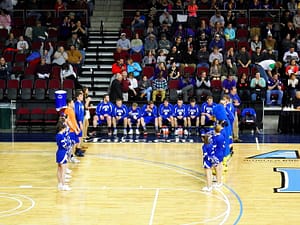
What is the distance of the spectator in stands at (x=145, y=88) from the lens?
2502 centimetres

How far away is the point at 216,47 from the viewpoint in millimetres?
26266

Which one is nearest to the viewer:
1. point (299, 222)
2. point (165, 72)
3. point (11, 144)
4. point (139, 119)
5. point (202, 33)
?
point (299, 222)

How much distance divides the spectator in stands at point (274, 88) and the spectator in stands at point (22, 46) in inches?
399

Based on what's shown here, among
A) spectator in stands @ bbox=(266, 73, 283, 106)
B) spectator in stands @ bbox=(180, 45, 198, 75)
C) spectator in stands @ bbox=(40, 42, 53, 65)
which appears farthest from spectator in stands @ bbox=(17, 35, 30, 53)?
spectator in stands @ bbox=(266, 73, 283, 106)

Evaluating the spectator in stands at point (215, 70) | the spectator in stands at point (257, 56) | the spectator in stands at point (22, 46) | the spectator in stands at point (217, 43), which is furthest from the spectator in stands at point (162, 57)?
the spectator in stands at point (22, 46)

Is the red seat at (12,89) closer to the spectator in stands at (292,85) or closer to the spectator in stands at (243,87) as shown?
the spectator in stands at (243,87)

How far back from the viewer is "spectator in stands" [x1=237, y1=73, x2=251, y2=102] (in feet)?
80.4

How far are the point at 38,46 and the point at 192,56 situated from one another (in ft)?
21.4

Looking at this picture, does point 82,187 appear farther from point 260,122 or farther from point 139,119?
point 260,122

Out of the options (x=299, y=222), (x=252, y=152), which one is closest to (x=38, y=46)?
(x=252, y=152)

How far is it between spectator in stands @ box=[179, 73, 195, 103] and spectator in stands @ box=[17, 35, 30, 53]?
691 cm

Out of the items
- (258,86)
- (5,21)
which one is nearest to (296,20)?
(258,86)

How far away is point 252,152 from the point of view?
790 inches

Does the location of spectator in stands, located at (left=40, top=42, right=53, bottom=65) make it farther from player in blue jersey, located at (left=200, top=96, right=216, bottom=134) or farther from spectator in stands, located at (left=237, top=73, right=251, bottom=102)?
→ spectator in stands, located at (left=237, top=73, right=251, bottom=102)
